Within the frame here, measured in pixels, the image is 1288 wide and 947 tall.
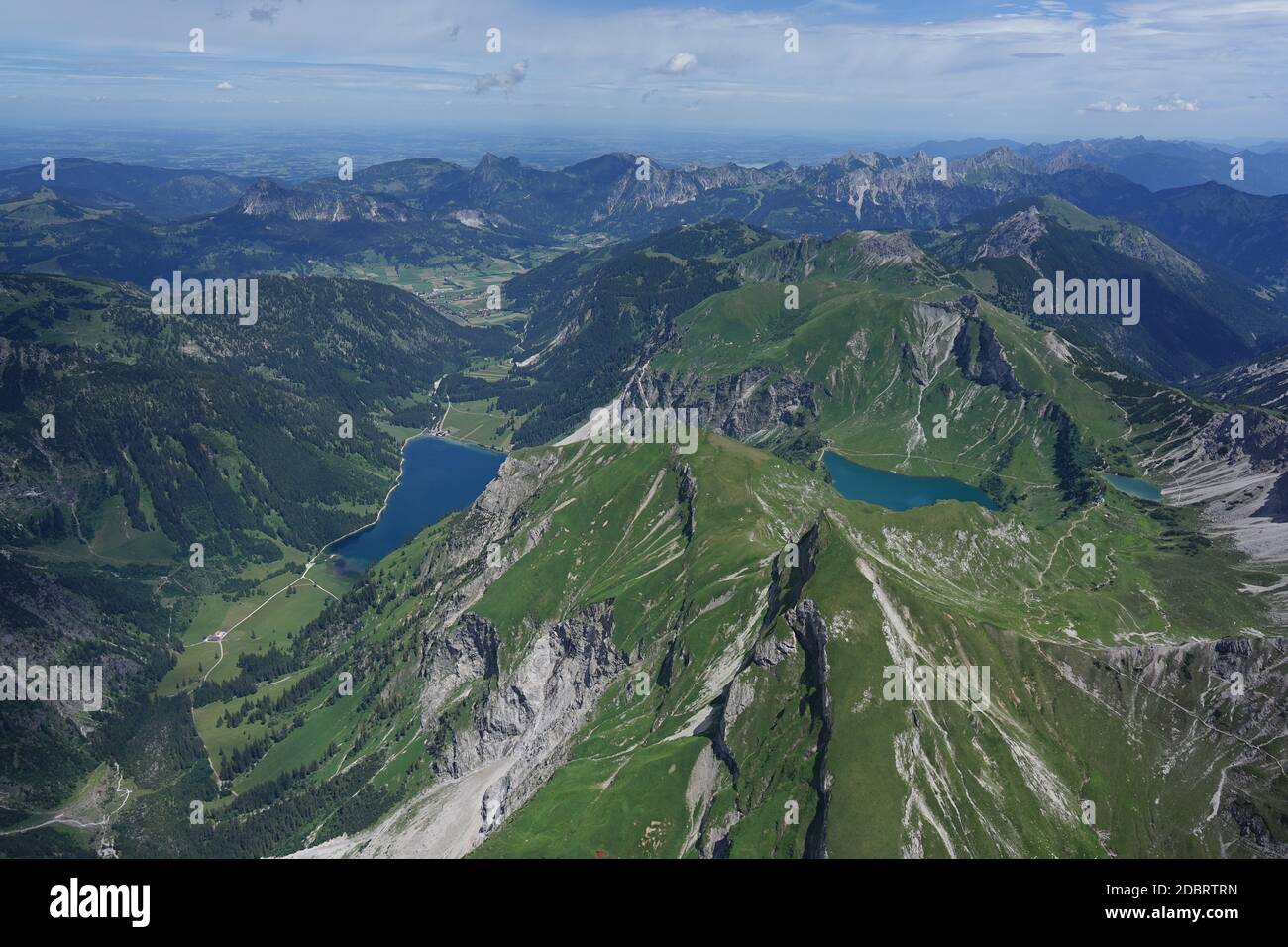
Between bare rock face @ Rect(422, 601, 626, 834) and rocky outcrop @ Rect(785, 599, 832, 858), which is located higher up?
rocky outcrop @ Rect(785, 599, 832, 858)

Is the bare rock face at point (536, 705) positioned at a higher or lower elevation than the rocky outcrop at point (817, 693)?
lower

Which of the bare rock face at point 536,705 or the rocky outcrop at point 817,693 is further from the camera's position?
the bare rock face at point 536,705

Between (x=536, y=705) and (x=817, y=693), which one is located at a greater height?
(x=817, y=693)

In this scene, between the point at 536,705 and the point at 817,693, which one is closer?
the point at 817,693

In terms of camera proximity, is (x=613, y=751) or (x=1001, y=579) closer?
(x=613, y=751)

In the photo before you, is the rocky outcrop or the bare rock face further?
the bare rock face
